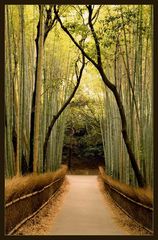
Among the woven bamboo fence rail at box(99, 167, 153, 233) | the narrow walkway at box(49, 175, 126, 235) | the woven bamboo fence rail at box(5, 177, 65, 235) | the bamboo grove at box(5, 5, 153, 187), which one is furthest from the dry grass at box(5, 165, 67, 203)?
the woven bamboo fence rail at box(99, 167, 153, 233)

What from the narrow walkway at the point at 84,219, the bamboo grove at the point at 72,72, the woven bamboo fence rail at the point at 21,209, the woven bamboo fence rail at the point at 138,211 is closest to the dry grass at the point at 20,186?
the woven bamboo fence rail at the point at 21,209

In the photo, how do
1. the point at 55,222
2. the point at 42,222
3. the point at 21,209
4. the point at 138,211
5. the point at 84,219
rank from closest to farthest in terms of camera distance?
1. the point at 21,209
2. the point at 138,211
3. the point at 42,222
4. the point at 55,222
5. the point at 84,219

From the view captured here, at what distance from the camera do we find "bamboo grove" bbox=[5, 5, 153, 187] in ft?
23.3

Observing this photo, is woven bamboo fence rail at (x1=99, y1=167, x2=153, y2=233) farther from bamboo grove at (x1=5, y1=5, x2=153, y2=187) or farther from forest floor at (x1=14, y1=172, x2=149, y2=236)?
bamboo grove at (x1=5, y1=5, x2=153, y2=187)

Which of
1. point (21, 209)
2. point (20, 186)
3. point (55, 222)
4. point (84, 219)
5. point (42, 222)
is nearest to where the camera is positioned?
point (20, 186)

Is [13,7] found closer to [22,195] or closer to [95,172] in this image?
[22,195]

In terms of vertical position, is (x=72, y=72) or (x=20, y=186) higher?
(x=72, y=72)

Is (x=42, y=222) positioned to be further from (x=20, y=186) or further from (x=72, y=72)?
(x=72, y=72)

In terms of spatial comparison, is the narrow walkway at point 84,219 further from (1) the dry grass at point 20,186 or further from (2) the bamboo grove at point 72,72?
(2) the bamboo grove at point 72,72

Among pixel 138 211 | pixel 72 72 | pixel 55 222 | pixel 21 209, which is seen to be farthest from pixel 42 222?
pixel 72 72

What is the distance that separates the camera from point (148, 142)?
7520mm

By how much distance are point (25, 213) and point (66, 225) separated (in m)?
0.79

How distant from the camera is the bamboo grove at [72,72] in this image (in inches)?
280

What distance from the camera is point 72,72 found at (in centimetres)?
1343
